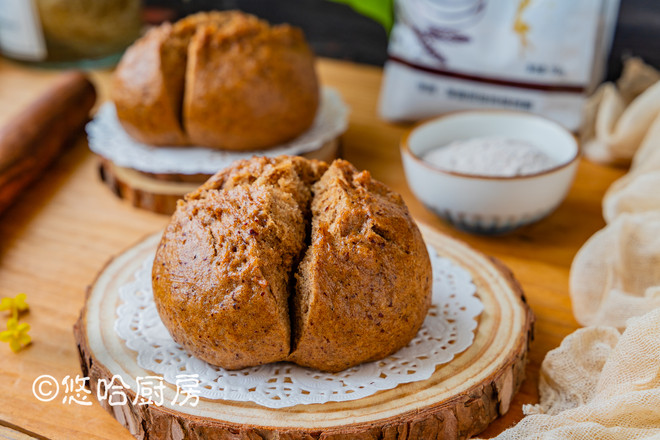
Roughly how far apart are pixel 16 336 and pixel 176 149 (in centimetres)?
79

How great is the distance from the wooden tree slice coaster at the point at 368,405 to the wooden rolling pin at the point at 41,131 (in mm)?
755

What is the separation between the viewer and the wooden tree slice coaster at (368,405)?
1129 mm

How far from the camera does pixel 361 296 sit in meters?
1.21

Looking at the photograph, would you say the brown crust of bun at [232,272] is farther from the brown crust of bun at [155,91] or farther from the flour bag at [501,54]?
the flour bag at [501,54]

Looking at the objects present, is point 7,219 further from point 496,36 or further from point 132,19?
point 496,36

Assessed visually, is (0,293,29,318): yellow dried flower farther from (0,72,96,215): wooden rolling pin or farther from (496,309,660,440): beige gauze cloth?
(496,309,660,440): beige gauze cloth

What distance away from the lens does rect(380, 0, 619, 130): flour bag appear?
207 cm

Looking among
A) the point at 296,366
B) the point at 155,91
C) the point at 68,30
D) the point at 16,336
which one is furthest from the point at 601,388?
the point at 68,30

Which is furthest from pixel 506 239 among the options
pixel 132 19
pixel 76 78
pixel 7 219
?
pixel 132 19

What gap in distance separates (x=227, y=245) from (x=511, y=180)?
0.78 m

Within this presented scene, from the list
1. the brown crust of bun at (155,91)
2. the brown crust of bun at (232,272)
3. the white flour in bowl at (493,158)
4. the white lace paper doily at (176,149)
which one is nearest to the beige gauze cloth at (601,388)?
the brown crust of bun at (232,272)

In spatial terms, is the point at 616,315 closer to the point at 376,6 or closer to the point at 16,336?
the point at 16,336

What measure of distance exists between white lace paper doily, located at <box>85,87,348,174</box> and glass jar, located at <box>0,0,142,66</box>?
1.68 ft

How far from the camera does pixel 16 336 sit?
56.5 inches
